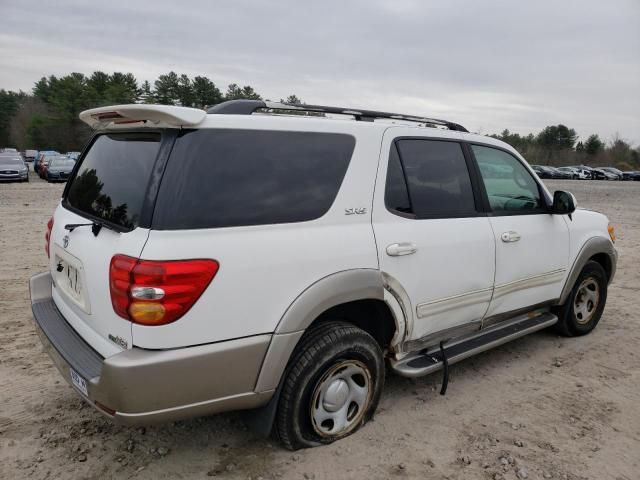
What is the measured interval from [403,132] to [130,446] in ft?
8.25

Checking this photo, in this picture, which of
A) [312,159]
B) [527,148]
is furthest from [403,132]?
[527,148]

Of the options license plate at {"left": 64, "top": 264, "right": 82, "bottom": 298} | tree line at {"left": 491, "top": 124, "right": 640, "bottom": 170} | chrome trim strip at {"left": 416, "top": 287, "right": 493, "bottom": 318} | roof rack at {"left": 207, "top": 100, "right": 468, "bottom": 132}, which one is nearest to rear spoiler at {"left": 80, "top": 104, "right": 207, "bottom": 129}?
roof rack at {"left": 207, "top": 100, "right": 468, "bottom": 132}

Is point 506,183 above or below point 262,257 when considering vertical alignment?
above

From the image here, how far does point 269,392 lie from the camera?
2.42 metres

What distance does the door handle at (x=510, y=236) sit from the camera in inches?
137

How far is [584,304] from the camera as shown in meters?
4.64

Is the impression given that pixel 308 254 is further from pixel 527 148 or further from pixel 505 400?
pixel 527 148

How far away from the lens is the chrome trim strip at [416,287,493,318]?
3045 mm

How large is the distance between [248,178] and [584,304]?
3.84 m

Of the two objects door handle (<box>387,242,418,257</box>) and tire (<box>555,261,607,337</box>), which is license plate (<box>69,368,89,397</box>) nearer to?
door handle (<box>387,242,418,257</box>)

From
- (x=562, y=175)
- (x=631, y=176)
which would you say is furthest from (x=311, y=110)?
(x=631, y=176)

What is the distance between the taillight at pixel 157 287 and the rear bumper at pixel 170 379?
17 centimetres

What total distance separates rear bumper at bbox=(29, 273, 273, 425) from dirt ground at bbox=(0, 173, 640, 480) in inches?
21.7

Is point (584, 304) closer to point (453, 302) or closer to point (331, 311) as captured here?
point (453, 302)
